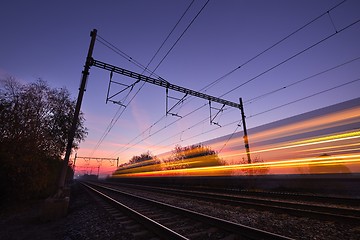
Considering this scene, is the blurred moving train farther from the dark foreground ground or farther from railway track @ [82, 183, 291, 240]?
the dark foreground ground

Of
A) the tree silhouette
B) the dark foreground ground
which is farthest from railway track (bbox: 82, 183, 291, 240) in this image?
the tree silhouette

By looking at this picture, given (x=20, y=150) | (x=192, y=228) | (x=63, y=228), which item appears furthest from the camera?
(x=20, y=150)

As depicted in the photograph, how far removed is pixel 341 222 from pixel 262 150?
39.7ft

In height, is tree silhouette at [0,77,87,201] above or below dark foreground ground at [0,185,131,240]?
above

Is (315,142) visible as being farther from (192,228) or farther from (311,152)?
(192,228)

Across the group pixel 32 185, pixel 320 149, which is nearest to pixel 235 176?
pixel 320 149

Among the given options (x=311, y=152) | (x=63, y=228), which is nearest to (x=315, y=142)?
(x=311, y=152)

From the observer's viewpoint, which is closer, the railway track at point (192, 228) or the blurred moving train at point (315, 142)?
the railway track at point (192, 228)

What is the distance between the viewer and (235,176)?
21.4 metres

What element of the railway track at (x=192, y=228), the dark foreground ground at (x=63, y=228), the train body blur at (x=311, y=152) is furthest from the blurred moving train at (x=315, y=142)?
the dark foreground ground at (x=63, y=228)

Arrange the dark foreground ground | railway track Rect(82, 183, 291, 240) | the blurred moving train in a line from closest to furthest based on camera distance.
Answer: railway track Rect(82, 183, 291, 240)
the dark foreground ground
the blurred moving train

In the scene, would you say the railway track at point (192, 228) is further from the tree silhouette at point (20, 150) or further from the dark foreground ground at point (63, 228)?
the tree silhouette at point (20, 150)

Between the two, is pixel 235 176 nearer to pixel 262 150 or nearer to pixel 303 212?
pixel 262 150

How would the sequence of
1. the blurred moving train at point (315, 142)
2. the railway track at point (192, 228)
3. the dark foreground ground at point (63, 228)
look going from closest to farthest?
the railway track at point (192, 228) < the dark foreground ground at point (63, 228) < the blurred moving train at point (315, 142)
